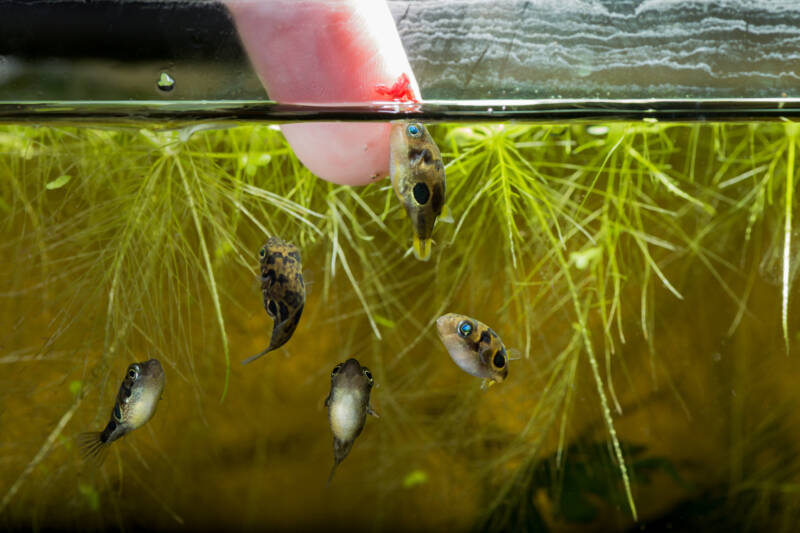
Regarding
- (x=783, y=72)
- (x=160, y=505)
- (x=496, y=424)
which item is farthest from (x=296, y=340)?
(x=783, y=72)

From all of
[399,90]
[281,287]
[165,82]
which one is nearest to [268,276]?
[281,287]

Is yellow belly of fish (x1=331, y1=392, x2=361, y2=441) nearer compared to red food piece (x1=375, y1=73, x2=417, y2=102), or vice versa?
yellow belly of fish (x1=331, y1=392, x2=361, y2=441)

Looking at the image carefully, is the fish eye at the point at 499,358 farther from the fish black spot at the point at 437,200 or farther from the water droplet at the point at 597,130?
the water droplet at the point at 597,130

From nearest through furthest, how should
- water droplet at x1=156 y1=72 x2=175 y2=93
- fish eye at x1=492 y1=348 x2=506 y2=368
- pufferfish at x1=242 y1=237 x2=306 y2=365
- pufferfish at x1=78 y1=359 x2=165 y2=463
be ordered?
pufferfish at x1=242 y1=237 x2=306 y2=365 → fish eye at x1=492 y1=348 x2=506 y2=368 → pufferfish at x1=78 y1=359 x2=165 y2=463 → water droplet at x1=156 y1=72 x2=175 y2=93

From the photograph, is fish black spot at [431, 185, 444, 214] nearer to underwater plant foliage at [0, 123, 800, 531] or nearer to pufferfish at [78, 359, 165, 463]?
pufferfish at [78, 359, 165, 463]

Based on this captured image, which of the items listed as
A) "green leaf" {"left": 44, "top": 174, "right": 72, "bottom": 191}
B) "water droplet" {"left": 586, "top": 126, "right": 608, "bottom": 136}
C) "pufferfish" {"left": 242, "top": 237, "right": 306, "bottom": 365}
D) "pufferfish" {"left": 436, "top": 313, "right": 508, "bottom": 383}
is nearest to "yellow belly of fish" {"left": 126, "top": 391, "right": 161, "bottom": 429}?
"pufferfish" {"left": 242, "top": 237, "right": 306, "bottom": 365}

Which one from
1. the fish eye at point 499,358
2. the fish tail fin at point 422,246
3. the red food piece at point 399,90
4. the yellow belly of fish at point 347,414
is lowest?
the yellow belly of fish at point 347,414

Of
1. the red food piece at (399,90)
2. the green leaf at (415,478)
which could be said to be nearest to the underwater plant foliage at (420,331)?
the green leaf at (415,478)
